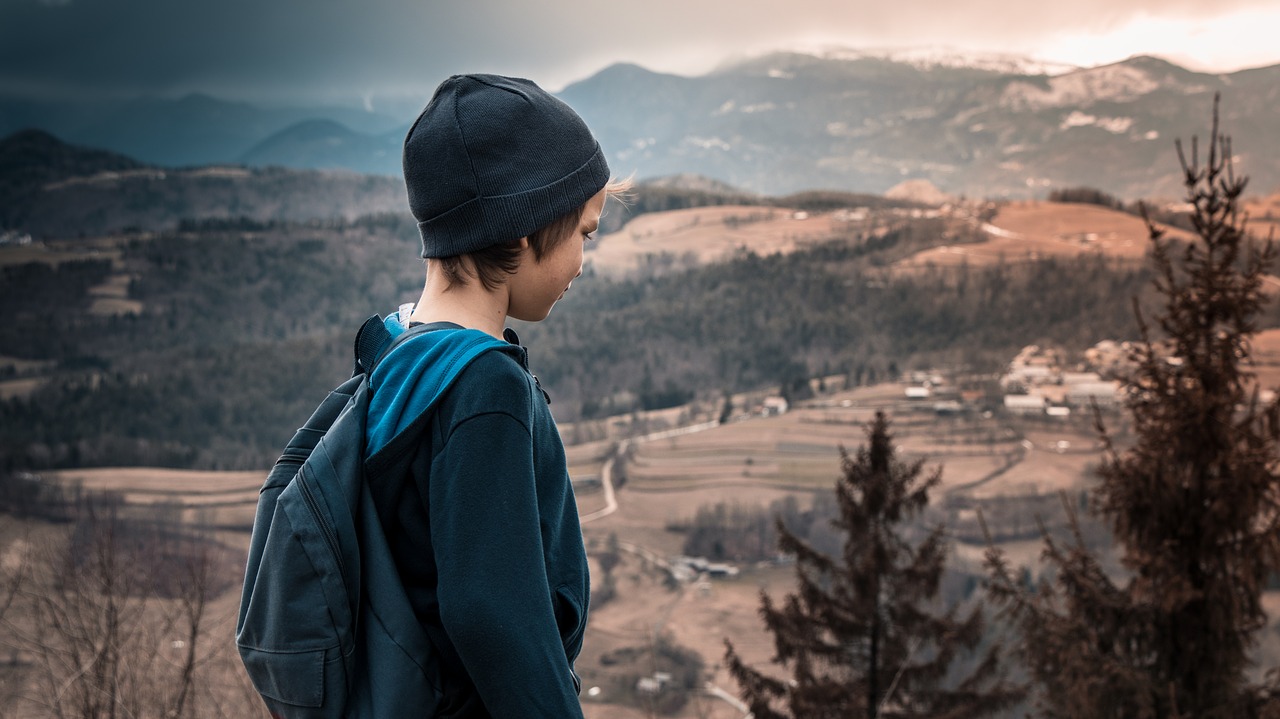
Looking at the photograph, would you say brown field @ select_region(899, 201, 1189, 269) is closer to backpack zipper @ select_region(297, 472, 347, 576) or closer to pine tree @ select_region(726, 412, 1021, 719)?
pine tree @ select_region(726, 412, 1021, 719)

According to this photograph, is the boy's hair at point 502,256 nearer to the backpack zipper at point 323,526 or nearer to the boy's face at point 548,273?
the boy's face at point 548,273

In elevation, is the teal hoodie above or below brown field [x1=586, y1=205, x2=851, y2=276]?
above

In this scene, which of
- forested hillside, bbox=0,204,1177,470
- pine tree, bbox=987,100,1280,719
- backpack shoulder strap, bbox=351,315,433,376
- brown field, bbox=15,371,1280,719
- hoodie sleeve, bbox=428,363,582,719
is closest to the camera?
hoodie sleeve, bbox=428,363,582,719

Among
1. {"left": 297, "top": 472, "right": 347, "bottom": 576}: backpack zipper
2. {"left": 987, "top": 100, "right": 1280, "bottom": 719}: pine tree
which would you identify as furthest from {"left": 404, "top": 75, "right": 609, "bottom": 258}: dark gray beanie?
{"left": 987, "top": 100, "right": 1280, "bottom": 719}: pine tree

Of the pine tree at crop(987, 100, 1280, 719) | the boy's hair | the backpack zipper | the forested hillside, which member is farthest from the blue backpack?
the forested hillside

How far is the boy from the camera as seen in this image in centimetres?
115

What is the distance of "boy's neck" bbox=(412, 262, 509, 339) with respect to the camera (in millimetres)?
1327

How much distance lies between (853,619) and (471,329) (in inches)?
338

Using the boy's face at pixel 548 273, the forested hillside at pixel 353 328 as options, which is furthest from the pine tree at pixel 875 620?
the forested hillside at pixel 353 328

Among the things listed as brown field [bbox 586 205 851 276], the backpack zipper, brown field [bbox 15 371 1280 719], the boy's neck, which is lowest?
brown field [bbox 15 371 1280 719]

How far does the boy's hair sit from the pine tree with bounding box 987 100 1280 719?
4.06 metres

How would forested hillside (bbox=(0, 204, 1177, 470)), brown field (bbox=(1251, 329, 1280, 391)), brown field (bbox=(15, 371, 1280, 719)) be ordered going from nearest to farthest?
brown field (bbox=(15, 371, 1280, 719)) < brown field (bbox=(1251, 329, 1280, 391)) < forested hillside (bbox=(0, 204, 1177, 470))

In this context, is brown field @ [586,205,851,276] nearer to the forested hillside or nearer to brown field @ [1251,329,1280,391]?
the forested hillside

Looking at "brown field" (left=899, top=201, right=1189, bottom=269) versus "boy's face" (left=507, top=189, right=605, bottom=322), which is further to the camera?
"brown field" (left=899, top=201, right=1189, bottom=269)
